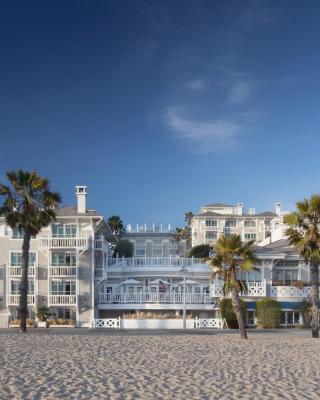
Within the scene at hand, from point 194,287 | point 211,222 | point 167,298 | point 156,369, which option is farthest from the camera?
point 211,222

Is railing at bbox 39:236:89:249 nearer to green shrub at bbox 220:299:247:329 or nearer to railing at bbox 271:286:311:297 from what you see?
green shrub at bbox 220:299:247:329

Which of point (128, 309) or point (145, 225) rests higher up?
point (145, 225)

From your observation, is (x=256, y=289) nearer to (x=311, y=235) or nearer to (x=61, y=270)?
(x=61, y=270)

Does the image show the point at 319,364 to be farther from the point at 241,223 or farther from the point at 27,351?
the point at 241,223

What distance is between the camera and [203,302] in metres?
53.0

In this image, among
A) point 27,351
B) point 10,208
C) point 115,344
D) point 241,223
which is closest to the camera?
point 27,351

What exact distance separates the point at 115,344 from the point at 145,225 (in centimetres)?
7690

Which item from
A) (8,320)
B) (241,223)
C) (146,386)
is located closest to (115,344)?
(146,386)

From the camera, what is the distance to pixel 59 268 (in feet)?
171

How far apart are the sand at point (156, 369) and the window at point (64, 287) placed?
20528mm

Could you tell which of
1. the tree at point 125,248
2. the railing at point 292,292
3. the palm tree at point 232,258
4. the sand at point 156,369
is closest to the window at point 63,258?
the railing at point 292,292

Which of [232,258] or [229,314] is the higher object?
[232,258]

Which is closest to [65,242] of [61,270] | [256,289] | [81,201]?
[61,270]

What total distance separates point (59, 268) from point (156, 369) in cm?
3237
